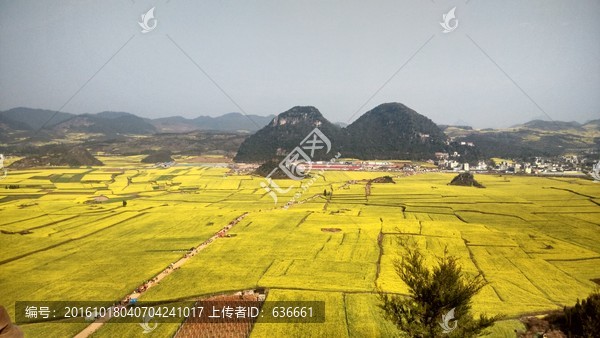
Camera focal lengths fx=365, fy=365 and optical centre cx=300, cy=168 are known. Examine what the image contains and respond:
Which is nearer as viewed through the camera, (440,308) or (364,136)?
(440,308)

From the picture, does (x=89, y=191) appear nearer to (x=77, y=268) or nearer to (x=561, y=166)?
(x=77, y=268)

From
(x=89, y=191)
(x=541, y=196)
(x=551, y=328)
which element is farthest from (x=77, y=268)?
(x=541, y=196)

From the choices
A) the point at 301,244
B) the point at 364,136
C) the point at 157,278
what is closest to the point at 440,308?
the point at 157,278

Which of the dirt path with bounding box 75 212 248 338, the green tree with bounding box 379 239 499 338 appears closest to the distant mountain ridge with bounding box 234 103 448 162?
the dirt path with bounding box 75 212 248 338

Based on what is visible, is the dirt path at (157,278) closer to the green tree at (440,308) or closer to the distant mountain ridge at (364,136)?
the green tree at (440,308)

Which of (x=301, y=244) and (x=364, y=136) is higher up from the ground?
(x=364, y=136)

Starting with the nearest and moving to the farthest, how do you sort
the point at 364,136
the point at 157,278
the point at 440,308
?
the point at 440,308 < the point at 157,278 < the point at 364,136

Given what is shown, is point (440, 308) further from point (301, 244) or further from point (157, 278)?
point (301, 244)
